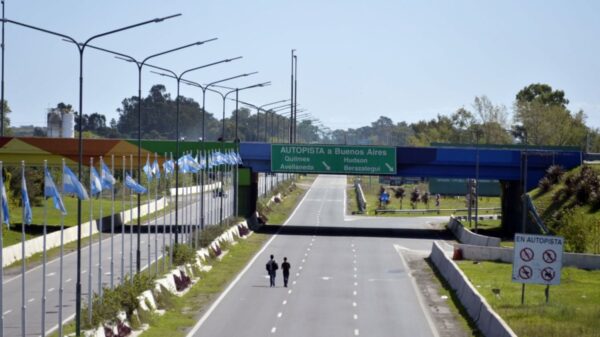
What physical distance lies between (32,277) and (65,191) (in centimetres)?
2026

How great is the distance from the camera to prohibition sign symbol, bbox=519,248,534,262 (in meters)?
39.8

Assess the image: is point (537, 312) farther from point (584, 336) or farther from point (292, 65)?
point (292, 65)

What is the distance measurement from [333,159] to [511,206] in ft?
47.9

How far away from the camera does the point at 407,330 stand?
38.7m

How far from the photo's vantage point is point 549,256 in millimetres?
39750

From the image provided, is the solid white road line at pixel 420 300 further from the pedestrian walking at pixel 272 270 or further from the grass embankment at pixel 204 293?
the grass embankment at pixel 204 293

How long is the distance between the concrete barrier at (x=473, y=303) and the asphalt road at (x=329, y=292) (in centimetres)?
167

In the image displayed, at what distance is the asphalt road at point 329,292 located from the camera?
38.9m

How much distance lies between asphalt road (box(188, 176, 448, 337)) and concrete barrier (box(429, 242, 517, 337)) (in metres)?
1.67

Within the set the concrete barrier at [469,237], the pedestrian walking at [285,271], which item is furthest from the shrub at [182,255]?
the concrete barrier at [469,237]

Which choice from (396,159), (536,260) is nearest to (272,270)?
(536,260)

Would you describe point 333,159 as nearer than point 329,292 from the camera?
No

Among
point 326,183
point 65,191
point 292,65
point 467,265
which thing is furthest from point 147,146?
point 326,183

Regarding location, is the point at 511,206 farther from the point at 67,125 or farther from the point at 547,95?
the point at 547,95
